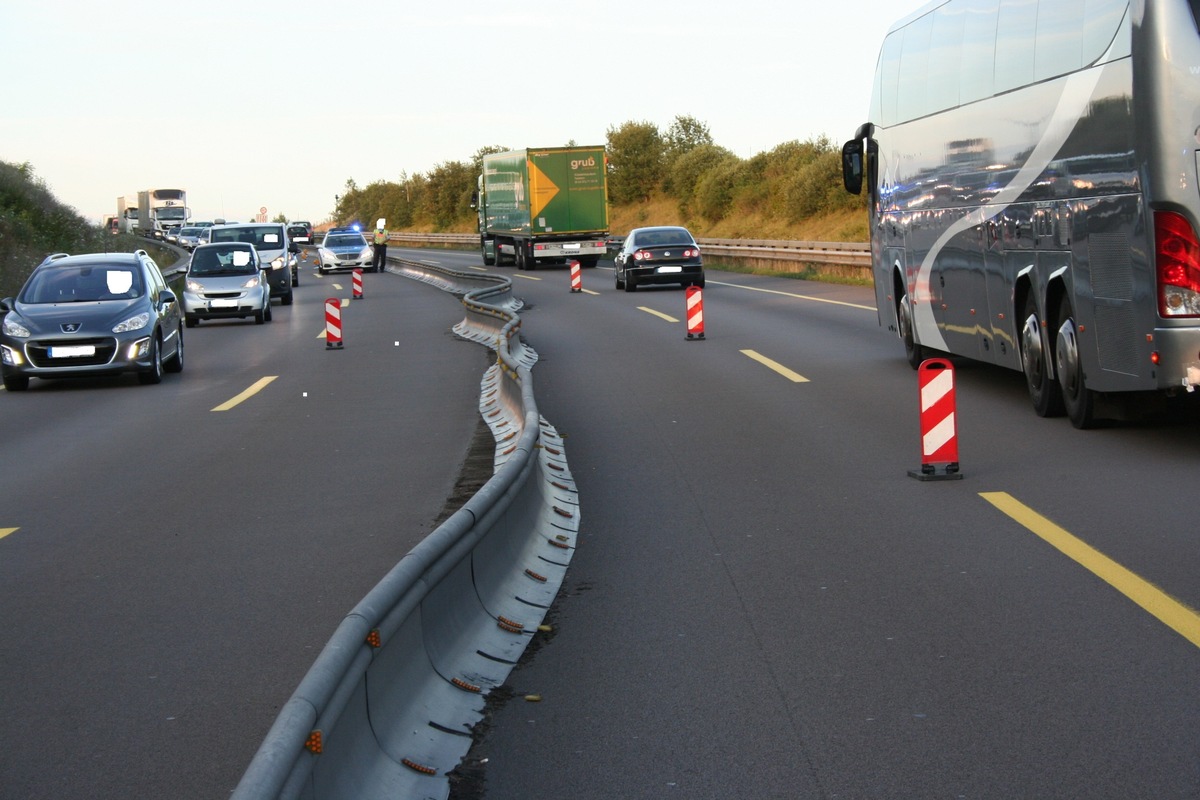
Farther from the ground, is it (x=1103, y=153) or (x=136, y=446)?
(x=1103, y=153)

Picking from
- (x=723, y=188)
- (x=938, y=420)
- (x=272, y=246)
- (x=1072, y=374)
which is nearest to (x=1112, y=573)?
(x=938, y=420)

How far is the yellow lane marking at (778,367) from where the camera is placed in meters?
15.9

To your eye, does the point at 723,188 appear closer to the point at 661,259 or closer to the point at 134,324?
the point at 661,259

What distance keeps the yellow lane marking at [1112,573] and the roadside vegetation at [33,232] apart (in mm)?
29902

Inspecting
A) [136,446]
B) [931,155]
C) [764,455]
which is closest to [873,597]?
[764,455]

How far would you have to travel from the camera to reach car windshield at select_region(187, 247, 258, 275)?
3055cm

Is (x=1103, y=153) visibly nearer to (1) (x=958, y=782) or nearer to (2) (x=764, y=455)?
(2) (x=764, y=455)

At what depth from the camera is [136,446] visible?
12727 mm

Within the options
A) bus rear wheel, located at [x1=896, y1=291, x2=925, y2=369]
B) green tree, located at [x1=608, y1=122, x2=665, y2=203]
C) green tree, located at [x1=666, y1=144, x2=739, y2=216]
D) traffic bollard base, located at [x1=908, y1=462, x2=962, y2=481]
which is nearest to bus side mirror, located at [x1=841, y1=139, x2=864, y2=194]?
bus rear wheel, located at [x1=896, y1=291, x2=925, y2=369]

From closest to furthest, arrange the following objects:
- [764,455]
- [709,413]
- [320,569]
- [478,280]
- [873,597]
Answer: [873,597] < [320,569] < [764,455] < [709,413] < [478,280]

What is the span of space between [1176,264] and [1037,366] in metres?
2.76

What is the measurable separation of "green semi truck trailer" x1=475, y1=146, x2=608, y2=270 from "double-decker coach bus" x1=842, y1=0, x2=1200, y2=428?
31735 mm

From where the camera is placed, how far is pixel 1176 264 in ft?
31.5

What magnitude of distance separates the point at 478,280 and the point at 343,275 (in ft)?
69.8
